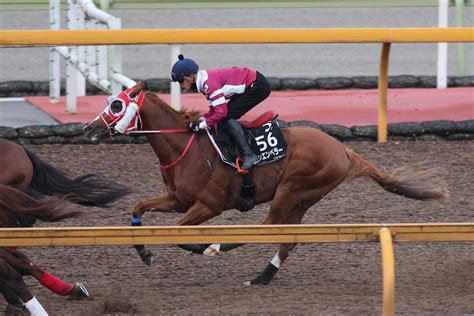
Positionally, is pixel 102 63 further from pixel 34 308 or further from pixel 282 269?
pixel 34 308

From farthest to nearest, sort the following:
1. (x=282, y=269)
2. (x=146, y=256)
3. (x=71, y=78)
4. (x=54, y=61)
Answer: (x=54, y=61) → (x=71, y=78) → (x=282, y=269) → (x=146, y=256)

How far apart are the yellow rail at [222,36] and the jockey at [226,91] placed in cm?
211

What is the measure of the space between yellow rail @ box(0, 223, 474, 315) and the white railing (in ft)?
17.7

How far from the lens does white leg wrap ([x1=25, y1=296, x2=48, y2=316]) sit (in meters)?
6.66

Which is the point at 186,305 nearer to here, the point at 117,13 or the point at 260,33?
the point at 260,33

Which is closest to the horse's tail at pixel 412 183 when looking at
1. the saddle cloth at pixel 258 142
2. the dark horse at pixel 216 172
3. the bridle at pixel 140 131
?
the dark horse at pixel 216 172

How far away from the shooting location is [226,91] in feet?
25.8

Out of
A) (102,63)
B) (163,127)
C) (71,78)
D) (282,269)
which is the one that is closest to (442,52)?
(102,63)

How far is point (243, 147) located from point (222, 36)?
2.50 meters

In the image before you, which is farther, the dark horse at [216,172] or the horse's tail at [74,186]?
the dark horse at [216,172]

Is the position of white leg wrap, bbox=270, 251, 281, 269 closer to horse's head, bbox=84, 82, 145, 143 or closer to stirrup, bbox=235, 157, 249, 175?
stirrup, bbox=235, 157, 249, 175

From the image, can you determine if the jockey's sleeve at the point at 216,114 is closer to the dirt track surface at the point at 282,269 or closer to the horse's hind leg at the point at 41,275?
the dirt track surface at the point at 282,269

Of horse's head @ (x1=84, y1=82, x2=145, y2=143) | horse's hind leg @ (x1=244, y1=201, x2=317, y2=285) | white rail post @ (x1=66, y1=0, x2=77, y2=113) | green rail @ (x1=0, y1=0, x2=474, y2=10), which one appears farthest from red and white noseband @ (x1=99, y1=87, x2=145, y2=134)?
green rail @ (x1=0, y1=0, x2=474, y2=10)

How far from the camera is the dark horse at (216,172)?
7.76 metres
